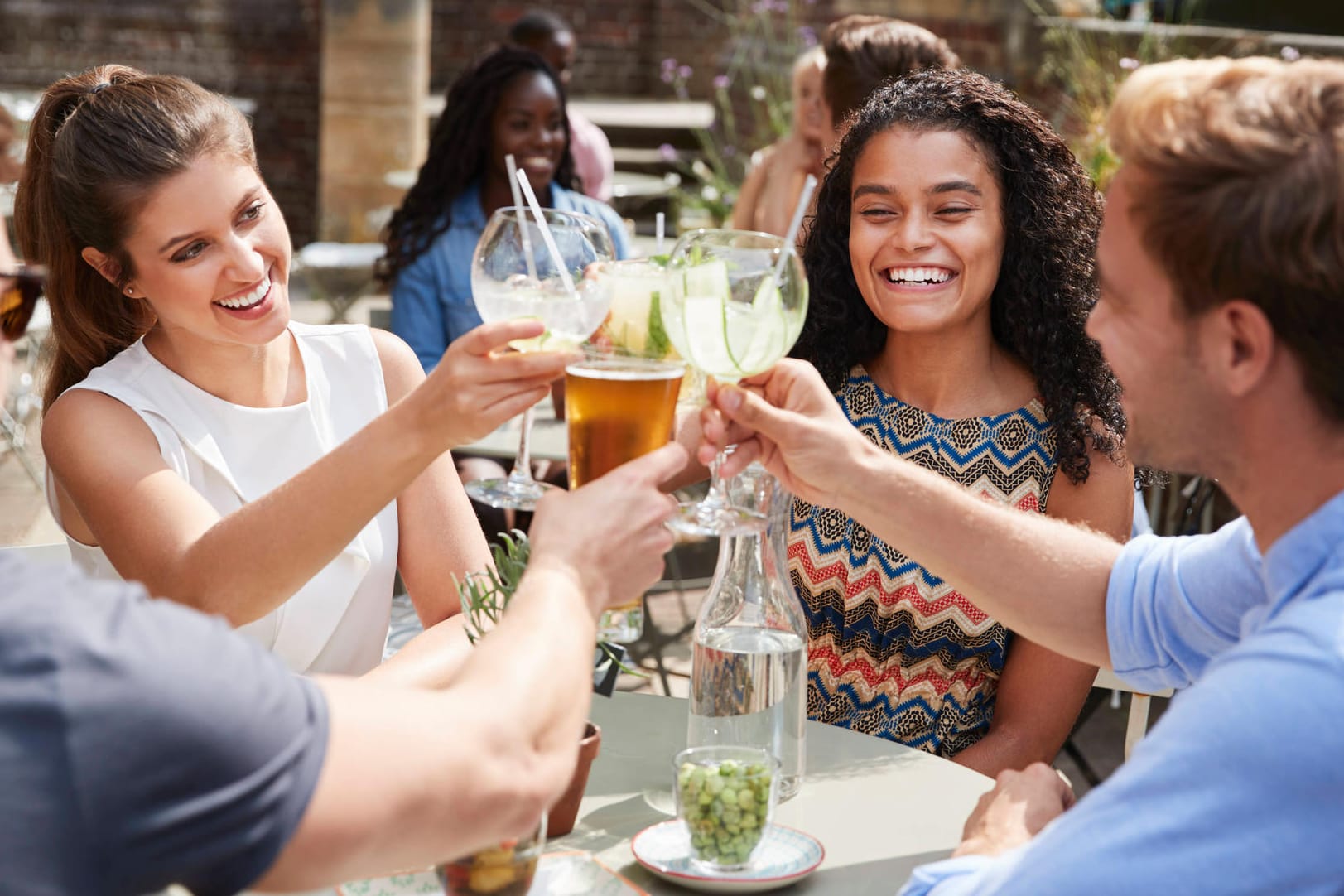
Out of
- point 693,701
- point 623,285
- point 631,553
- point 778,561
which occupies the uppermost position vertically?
point 623,285

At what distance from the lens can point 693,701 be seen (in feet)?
6.19

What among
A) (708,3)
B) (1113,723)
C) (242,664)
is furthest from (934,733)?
(708,3)

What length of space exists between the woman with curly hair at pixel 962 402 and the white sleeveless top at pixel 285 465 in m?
0.79

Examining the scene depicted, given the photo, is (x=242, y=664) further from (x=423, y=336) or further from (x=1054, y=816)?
(x=423, y=336)

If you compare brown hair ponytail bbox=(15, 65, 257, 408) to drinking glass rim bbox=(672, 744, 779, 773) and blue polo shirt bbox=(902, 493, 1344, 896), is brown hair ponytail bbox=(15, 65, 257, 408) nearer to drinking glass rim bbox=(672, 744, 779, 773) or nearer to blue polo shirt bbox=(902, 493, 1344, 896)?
drinking glass rim bbox=(672, 744, 779, 773)

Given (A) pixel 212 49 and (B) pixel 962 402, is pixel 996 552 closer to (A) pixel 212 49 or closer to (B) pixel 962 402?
(B) pixel 962 402

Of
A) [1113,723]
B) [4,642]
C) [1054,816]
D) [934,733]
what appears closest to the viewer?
[4,642]

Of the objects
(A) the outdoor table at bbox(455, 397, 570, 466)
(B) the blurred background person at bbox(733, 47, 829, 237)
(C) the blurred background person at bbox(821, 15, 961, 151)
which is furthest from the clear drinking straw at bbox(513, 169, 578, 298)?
(B) the blurred background person at bbox(733, 47, 829, 237)

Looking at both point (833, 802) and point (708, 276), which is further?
point (833, 802)

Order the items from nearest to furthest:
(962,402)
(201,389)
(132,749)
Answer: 1. (132,749)
2. (201,389)
3. (962,402)

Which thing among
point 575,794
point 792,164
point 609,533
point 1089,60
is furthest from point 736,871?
point 1089,60

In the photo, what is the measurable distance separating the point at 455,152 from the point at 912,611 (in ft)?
10.2

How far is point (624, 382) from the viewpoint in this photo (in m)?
1.64

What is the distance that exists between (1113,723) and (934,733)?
2264 millimetres
